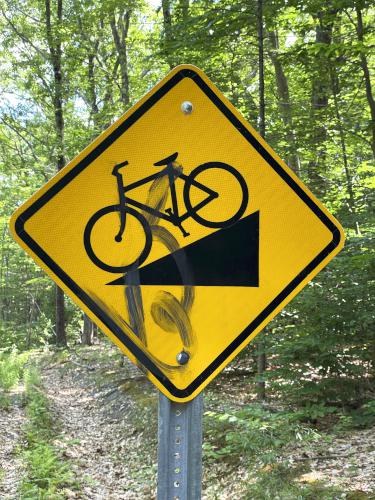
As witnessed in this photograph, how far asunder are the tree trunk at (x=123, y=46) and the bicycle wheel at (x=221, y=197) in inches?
437

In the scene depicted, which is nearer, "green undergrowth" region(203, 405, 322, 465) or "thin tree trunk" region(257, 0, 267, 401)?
"green undergrowth" region(203, 405, 322, 465)

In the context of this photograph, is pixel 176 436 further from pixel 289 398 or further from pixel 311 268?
pixel 289 398

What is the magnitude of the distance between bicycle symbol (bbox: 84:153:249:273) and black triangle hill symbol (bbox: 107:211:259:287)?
33 millimetres

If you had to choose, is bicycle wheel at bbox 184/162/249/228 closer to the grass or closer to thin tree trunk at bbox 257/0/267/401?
the grass

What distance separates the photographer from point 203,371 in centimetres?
143

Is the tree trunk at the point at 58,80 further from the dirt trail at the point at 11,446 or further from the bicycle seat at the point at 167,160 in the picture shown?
the bicycle seat at the point at 167,160

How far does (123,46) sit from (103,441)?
13178mm

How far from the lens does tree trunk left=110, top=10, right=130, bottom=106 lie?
538 inches

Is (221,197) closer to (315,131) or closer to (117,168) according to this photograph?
(117,168)

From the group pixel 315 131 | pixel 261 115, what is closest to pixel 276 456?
pixel 261 115

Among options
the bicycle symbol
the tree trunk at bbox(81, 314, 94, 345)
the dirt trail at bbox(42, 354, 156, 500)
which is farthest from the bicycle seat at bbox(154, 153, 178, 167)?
the tree trunk at bbox(81, 314, 94, 345)

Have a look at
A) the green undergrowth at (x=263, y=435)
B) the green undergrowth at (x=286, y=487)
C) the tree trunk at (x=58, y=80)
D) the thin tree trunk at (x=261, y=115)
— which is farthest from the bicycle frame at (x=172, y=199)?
the tree trunk at (x=58, y=80)

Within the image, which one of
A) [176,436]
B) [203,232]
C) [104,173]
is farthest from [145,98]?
[176,436]

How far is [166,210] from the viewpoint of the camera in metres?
1.46
